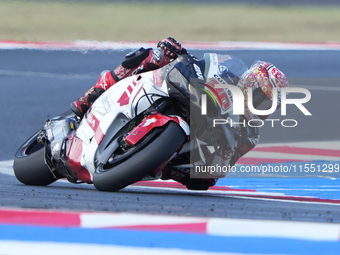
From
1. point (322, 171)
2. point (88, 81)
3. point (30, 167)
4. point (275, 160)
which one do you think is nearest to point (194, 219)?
point (30, 167)

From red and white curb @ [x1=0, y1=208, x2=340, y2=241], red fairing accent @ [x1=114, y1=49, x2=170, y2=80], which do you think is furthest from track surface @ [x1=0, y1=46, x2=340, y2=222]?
red and white curb @ [x1=0, y1=208, x2=340, y2=241]

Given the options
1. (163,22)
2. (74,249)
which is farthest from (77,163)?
(163,22)

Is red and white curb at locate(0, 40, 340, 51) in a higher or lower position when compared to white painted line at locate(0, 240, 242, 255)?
higher

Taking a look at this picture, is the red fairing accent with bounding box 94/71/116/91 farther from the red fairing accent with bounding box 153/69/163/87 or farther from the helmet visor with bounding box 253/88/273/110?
the helmet visor with bounding box 253/88/273/110

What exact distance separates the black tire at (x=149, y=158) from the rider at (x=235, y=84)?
18 cm

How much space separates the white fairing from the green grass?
6242mm

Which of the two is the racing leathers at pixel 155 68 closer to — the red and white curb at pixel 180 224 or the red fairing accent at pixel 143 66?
the red fairing accent at pixel 143 66

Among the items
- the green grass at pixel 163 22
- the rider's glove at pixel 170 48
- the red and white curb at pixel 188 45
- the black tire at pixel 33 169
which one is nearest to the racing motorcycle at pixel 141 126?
the black tire at pixel 33 169

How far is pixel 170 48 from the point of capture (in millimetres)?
3748

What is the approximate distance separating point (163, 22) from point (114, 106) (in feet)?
26.7

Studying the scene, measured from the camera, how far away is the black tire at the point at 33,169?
382 centimetres

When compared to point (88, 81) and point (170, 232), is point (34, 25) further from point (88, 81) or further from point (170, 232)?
point (170, 232)

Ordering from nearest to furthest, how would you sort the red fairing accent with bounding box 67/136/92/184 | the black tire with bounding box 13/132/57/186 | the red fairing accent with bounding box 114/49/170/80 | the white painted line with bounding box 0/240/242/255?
the white painted line with bounding box 0/240/242/255, the red fairing accent with bounding box 67/136/92/184, the red fairing accent with bounding box 114/49/170/80, the black tire with bounding box 13/132/57/186

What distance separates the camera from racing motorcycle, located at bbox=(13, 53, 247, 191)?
2.96 m
